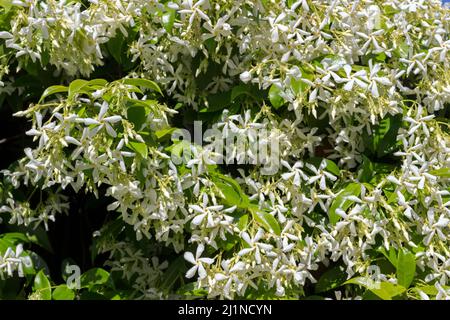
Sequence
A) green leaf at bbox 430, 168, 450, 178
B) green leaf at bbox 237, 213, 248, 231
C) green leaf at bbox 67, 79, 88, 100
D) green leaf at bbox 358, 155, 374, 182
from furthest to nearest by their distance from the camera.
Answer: green leaf at bbox 358, 155, 374, 182, green leaf at bbox 430, 168, 450, 178, green leaf at bbox 237, 213, 248, 231, green leaf at bbox 67, 79, 88, 100

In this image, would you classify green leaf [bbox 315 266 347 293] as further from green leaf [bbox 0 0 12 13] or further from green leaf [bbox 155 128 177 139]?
green leaf [bbox 0 0 12 13]

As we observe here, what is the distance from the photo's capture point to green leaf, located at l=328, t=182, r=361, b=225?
1.43 metres

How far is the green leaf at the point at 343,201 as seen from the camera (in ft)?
4.70

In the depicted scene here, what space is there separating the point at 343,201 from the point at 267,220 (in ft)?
0.73

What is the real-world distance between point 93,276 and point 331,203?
654 millimetres

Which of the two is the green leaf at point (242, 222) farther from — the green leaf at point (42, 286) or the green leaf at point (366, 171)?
the green leaf at point (42, 286)

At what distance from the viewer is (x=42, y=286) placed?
1489mm

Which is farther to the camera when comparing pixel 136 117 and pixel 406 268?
pixel 406 268

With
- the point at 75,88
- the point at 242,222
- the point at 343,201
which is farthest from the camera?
the point at 343,201

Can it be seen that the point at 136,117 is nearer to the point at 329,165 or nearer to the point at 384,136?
the point at 329,165

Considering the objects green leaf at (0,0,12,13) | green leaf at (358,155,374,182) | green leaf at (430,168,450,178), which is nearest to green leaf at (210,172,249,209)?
green leaf at (358,155,374,182)

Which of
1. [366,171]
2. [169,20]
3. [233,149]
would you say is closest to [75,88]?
[169,20]

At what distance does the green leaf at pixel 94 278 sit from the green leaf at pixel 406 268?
2.45ft

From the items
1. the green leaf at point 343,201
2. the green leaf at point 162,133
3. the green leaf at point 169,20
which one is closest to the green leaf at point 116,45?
the green leaf at point 169,20
